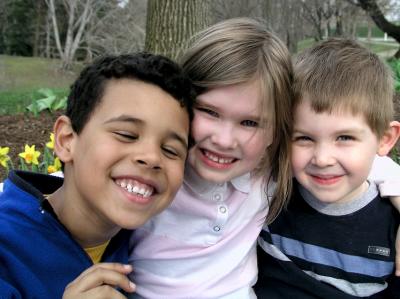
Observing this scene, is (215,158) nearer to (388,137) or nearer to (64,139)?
(64,139)

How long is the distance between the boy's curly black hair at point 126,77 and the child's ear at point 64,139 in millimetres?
26

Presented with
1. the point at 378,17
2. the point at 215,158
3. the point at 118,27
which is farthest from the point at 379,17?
the point at 215,158

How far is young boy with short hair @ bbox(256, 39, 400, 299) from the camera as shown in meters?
1.73

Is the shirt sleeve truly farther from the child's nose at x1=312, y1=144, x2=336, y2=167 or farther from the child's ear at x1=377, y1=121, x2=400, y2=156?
the child's nose at x1=312, y1=144, x2=336, y2=167

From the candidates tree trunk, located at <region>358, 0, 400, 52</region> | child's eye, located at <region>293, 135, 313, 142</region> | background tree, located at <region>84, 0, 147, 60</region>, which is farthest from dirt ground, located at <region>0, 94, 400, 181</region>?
background tree, located at <region>84, 0, 147, 60</region>

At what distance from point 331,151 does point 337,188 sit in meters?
0.16

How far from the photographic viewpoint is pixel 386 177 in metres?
2.07

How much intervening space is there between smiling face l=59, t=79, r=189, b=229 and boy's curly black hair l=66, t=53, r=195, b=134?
0.09ft

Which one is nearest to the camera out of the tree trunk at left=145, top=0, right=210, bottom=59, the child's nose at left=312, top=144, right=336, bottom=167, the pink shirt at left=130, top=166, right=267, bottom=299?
the child's nose at left=312, top=144, right=336, bottom=167

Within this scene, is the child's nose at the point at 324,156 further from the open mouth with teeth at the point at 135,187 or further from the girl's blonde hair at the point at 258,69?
the open mouth with teeth at the point at 135,187

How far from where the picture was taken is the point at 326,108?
173 cm

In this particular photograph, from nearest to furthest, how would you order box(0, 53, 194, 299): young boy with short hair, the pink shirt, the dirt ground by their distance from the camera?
box(0, 53, 194, 299): young boy with short hair → the pink shirt → the dirt ground

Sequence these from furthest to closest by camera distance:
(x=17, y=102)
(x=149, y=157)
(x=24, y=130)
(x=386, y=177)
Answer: (x=17, y=102) → (x=24, y=130) → (x=386, y=177) → (x=149, y=157)

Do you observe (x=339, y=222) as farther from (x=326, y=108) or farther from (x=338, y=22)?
(x=338, y=22)
